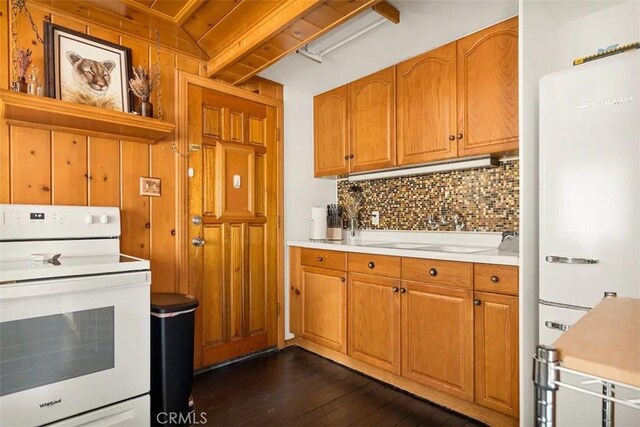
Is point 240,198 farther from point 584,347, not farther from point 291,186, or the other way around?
point 584,347

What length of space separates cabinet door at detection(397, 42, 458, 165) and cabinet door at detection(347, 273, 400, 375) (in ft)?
2.87

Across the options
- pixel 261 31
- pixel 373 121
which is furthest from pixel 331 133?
pixel 261 31

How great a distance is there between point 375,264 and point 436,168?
853 millimetres

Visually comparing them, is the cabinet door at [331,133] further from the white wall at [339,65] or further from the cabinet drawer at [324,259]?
the cabinet drawer at [324,259]

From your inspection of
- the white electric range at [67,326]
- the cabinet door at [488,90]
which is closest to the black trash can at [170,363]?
the white electric range at [67,326]

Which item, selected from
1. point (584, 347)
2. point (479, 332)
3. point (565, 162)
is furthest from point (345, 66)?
point (584, 347)

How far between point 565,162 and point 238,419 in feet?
6.67

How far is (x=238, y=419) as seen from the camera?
192 centimetres

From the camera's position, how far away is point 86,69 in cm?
196

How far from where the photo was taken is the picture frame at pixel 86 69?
1857 millimetres

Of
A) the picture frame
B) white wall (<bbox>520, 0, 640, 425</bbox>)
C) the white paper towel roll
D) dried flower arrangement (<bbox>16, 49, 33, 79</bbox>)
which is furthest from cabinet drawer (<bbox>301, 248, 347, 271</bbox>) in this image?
dried flower arrangement (<bbox>16, 49, 33, 79</bbox>)

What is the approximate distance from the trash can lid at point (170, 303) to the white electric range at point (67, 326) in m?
0.12

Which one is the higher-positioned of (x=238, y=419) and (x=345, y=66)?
(x=345, y=66)

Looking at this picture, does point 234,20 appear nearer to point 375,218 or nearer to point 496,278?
point 375,218
